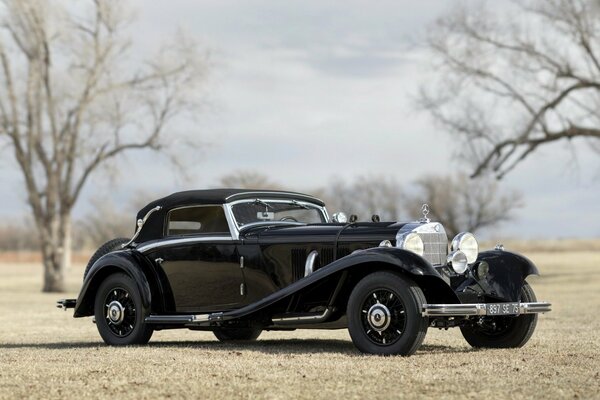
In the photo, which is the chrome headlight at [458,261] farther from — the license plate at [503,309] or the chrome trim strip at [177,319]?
the chrome trim strip at [177,319]

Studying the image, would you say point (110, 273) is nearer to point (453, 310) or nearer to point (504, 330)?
point (453, 310)

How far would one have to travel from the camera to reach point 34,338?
1468 cm

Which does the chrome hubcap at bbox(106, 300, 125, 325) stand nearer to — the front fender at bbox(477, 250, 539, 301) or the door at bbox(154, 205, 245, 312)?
the door at bbox(154, 205, 245, 312)

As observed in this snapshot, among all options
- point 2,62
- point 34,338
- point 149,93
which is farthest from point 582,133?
point 34,338

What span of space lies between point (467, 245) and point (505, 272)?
58 cm

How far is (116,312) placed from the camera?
39.9ft

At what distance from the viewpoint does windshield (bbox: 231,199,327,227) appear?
11.8 m

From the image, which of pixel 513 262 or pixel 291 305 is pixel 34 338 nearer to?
pixel 291 305

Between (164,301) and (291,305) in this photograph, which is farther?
(164,301)

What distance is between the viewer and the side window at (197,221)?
1173cm

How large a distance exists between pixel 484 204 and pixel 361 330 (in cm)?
7931

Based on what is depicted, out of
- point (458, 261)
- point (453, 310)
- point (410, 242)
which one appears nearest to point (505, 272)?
point (458, 261)

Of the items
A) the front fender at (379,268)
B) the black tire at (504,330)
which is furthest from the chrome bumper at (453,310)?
the black tire at (504,330)

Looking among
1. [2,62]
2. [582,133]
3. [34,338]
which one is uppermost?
[2,62]
